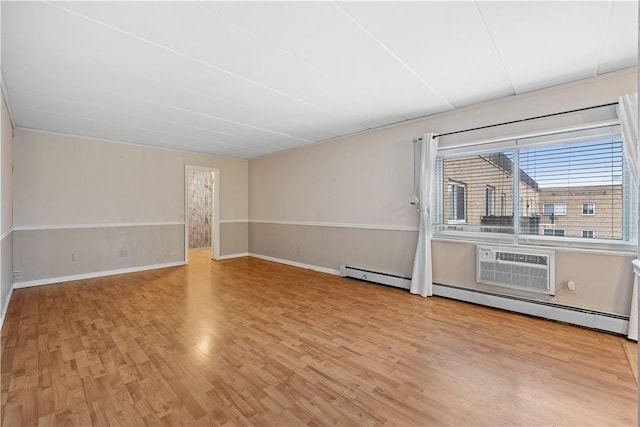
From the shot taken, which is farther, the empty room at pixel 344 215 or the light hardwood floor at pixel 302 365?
the empty room at pixel 344 215

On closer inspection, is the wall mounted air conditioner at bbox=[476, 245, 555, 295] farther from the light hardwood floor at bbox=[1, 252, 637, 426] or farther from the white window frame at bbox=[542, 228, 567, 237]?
the light hardwood floor at bbox=[1, 252, 637, 426]

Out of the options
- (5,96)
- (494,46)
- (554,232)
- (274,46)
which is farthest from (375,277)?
(5,96)

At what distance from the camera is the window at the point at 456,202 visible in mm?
4012

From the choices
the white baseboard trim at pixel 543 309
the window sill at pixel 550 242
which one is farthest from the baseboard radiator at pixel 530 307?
the window sill at pixel 550 242

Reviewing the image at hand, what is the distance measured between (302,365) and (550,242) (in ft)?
10.1

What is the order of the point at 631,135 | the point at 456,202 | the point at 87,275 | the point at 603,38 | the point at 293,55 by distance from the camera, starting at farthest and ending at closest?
1. the point at 87,275
2. the point at 456,202
3. the point at 631,135
4. the point at 293,55
5. the point at 603,38

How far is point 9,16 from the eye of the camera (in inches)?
75.2

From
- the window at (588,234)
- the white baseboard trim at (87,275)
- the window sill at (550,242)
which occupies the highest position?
the window at (588,234)

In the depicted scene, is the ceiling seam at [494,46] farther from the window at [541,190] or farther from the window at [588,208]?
the window at [588,208]

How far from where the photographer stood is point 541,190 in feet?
10.9

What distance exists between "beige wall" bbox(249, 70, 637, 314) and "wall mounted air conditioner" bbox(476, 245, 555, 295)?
5.3 inches

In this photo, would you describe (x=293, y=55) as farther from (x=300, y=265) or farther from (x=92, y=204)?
(x=92, y=204)

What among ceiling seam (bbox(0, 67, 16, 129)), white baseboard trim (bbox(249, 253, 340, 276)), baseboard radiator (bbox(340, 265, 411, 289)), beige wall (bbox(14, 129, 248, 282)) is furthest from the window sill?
beige wall (bbox(14, 129, 248, 282))

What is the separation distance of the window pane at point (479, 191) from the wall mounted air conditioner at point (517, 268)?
304mm
